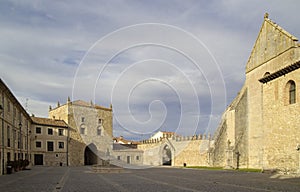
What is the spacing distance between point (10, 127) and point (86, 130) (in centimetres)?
2489

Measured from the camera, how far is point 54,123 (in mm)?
49469

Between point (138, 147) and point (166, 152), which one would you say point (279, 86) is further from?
point (138, 147)

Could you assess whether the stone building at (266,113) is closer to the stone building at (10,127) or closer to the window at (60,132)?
the stone building at (10,127)

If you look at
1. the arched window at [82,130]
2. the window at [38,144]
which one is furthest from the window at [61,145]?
the arched window at [82,130]

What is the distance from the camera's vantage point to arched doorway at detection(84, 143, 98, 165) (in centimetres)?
5591

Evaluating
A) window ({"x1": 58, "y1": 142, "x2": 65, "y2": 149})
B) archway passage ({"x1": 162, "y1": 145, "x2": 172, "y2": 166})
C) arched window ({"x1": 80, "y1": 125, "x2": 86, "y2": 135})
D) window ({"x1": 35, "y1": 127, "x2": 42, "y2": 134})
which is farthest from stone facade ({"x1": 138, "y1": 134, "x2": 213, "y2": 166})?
window ({"x1": 35, "y1": 127, "x2": 42, "y2": 134})

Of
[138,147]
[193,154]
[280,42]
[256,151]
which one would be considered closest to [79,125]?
[138,147]

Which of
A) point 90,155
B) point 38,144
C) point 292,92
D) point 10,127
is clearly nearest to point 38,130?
point 38,144

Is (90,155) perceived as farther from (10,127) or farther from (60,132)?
(10,127)

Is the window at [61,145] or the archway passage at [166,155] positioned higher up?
the window at [61,145]

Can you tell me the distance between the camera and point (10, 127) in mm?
30078

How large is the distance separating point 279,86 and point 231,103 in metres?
13.7

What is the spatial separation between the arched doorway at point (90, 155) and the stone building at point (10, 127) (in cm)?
1658

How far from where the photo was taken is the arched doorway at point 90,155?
55906mm
